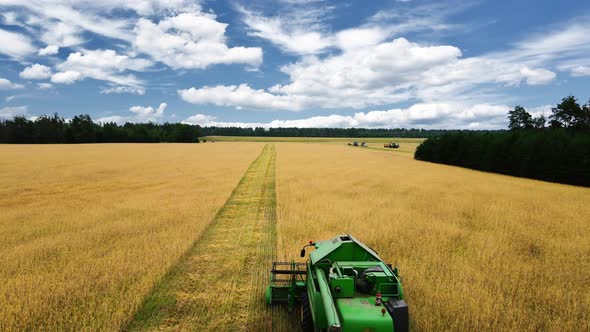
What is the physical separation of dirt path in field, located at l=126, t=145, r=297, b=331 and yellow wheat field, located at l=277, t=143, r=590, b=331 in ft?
4.20

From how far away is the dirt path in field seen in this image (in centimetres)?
686

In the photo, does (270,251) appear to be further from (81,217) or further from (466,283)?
(81,217)

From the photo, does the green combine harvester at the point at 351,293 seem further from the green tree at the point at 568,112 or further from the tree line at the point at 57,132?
the tree line at the point at 57,132

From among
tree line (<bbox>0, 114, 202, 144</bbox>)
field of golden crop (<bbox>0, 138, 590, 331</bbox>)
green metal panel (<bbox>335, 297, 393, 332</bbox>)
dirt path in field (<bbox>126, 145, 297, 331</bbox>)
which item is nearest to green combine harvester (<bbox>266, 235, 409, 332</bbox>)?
green metal panel (<bbox>335, 297, 393, 332</bbox>)

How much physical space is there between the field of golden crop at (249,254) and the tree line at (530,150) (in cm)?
1752

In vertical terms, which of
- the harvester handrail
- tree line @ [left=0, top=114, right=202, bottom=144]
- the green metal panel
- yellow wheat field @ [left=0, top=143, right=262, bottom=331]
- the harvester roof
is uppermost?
tree line @ [left=0, top=114, right=202, bottom=144]

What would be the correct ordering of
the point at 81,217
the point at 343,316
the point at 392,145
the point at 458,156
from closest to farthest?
the point at 343,316, the point at 81,217, the point at 458,156, the point at 392,145

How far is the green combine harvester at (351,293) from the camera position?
4621 millimetres

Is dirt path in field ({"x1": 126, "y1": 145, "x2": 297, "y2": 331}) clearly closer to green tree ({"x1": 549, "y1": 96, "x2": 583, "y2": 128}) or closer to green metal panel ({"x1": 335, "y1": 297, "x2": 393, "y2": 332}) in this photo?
green metal panel ({"x1": 335, "y1": 297, "x2": 393, "y2": 332})

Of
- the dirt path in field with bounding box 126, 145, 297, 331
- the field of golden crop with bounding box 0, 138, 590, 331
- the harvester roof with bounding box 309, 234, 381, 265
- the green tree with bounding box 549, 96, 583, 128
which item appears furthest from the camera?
the green tree with bounding box 549, 96, 583, 128

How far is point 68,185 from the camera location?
83.6 feet

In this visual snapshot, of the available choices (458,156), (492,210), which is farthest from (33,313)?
(458,156)

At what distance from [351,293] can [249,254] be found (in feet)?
20.2

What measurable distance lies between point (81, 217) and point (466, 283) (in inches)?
633
